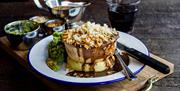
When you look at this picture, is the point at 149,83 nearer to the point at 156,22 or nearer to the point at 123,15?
the point at 123,15

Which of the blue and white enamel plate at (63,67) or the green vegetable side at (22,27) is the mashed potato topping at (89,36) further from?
the green vegetable side at (22,27)

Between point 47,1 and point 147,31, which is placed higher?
point 47,1

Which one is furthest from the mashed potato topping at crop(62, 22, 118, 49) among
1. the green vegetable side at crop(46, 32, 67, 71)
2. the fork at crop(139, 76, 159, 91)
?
the fork at crop(139, 76, 159, 91)

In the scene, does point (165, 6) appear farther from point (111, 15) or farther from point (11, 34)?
point (11, 34)

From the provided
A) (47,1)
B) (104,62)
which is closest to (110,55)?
(104,62)

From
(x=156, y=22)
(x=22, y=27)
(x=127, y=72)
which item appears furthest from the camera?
(x=156, y=22)

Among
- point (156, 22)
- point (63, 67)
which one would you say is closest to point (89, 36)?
point (63, 67)
